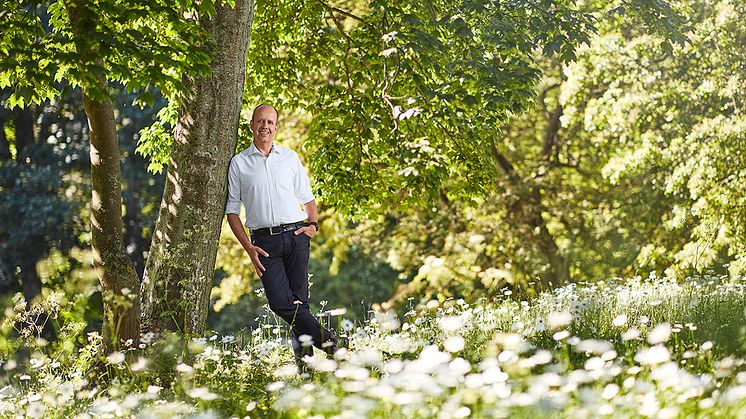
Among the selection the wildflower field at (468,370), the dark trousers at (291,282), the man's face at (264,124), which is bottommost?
the wildflower field at (468,370)

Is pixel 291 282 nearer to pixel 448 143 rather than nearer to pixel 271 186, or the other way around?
pixel 271 186

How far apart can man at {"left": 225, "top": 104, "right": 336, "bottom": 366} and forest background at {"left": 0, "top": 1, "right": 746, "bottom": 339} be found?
0.32 metres

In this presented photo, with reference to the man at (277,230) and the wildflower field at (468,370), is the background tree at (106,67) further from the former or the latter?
the man at (277,230)

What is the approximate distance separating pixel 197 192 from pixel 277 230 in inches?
33.6

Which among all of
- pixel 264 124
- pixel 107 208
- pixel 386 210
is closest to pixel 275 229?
pixel 264 124

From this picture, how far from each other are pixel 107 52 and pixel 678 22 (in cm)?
673

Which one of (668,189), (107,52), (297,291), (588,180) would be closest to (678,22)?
(668,189)

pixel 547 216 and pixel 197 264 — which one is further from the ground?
pixel 547 216

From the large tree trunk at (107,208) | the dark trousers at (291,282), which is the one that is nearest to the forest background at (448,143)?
the dark trousers at (291,282)

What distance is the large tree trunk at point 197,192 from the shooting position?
6.80 m

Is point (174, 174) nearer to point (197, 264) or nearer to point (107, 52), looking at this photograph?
point (197, 264)

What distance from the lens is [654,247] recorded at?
15633mm

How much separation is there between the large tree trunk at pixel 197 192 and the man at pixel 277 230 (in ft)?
1.30

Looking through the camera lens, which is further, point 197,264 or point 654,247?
point 654,247
